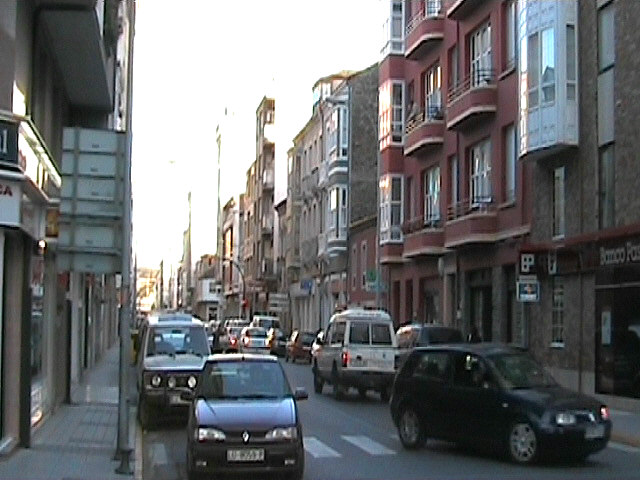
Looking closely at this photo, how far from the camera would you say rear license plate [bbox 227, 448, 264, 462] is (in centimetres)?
1352

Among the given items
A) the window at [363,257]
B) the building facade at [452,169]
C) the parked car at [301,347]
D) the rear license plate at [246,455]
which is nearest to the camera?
the rear license plate at [246,455]

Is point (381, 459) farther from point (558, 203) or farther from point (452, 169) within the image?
point (452, 169)

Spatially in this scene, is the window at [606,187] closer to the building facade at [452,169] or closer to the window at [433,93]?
the building facade at [452,169]

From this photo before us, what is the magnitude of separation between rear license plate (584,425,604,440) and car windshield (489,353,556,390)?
1.10 m

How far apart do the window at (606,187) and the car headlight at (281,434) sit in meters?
13.9

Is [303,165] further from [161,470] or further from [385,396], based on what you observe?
[161,470]

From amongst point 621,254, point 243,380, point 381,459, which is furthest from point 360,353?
point 243,380

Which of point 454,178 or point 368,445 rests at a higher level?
point 454,178

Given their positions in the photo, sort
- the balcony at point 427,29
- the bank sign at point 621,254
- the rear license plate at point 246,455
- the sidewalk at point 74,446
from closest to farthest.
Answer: the rear license plate at point 246,455
the sidewalk at point 74,446
the bank sign at point 621,254
the balcony at point 427,29

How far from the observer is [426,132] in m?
39.4

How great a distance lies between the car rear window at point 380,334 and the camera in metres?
28.1

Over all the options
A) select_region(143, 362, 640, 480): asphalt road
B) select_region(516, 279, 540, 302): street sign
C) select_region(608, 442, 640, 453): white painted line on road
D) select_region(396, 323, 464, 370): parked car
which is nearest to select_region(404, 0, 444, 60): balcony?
select_region(396, 323, 464, 370): parked car

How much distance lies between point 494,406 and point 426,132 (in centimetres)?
2453

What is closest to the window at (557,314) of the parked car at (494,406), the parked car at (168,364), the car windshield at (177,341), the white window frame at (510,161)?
the white window frame at (510,161)
